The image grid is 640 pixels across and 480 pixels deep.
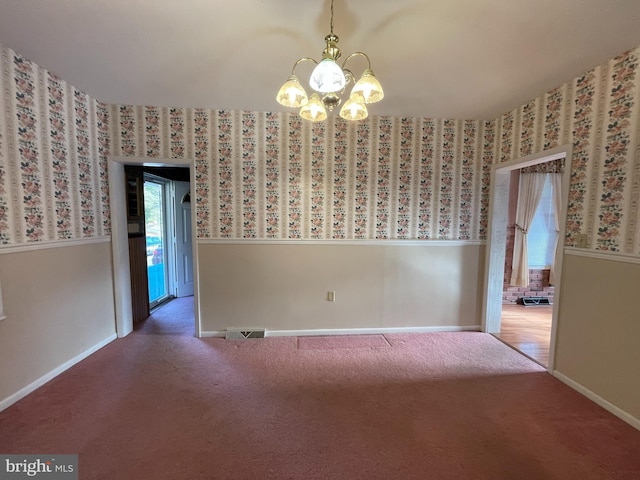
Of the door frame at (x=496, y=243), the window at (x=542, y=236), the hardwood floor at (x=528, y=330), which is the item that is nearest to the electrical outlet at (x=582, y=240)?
the door frame at (x=496, y=243)

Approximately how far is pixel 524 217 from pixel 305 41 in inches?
182

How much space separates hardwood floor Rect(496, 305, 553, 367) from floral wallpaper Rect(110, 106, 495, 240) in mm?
1290

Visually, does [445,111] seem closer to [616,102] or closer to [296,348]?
[616,102]

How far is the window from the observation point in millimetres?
4508

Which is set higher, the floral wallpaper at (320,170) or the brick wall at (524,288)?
the floral wallpaper at (320,170)

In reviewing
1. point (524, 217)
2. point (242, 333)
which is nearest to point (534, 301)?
point (524, 217)

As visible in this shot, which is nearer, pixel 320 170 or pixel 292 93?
pixel 292 93

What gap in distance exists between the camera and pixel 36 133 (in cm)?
210

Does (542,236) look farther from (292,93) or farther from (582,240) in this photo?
(292,93)

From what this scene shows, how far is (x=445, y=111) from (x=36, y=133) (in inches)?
150

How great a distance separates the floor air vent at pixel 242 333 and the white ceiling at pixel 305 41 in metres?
2.54

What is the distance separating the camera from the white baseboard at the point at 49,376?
6.19ft

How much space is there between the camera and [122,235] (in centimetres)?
301

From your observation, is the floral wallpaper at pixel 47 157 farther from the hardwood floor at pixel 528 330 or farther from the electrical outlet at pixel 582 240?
the hardwood floor at pixel 528 330
